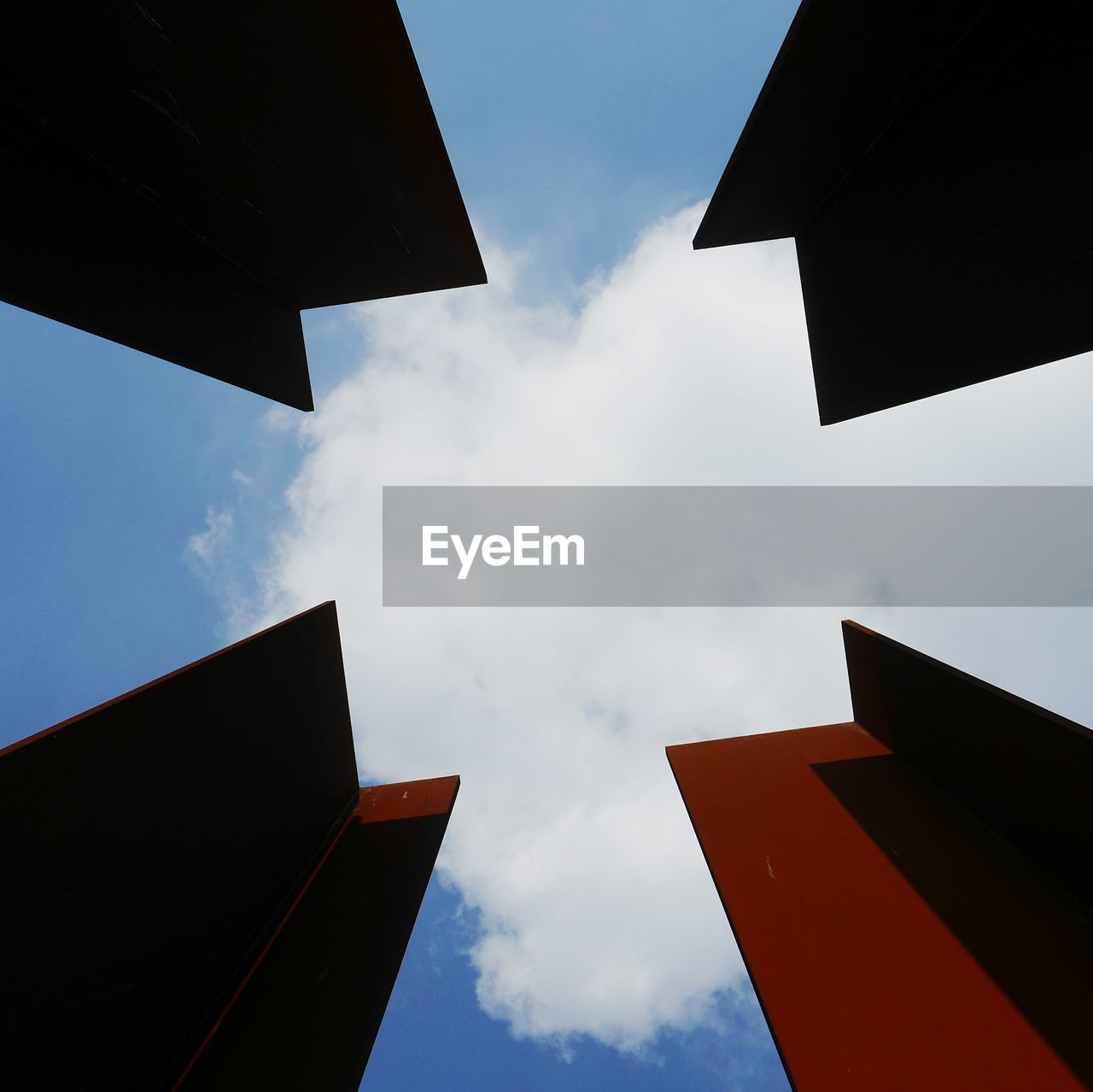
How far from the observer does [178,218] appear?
204 inches

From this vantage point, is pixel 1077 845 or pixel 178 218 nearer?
pixel 1077 845

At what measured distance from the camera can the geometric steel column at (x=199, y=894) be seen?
3.06m

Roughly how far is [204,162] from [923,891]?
9.40m

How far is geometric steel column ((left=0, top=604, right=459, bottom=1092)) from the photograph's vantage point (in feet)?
10.0

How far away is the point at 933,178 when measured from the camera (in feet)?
15.4

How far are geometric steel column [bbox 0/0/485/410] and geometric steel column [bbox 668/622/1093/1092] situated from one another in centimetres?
775

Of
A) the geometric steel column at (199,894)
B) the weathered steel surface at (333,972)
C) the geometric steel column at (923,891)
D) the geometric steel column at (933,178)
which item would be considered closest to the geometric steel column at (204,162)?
the geometric steel column at (199,894)

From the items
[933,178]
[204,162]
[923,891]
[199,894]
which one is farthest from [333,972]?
[933,178]

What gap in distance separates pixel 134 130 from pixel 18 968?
6.04 m

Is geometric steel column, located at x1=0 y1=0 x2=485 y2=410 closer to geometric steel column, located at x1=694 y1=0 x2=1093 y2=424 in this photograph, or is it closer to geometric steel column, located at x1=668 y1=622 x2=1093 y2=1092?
geometric steel column, located at x1=694 y1=0 x2=1093 y2=424

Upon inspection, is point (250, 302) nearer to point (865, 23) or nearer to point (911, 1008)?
point (865, 23)

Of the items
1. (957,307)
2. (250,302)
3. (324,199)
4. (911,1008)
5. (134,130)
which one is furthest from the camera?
(250,302)

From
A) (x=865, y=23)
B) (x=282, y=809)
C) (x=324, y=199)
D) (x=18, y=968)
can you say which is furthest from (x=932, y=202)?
(x=282, y=809)

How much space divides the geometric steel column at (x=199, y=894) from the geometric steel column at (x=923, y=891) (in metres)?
3.77
